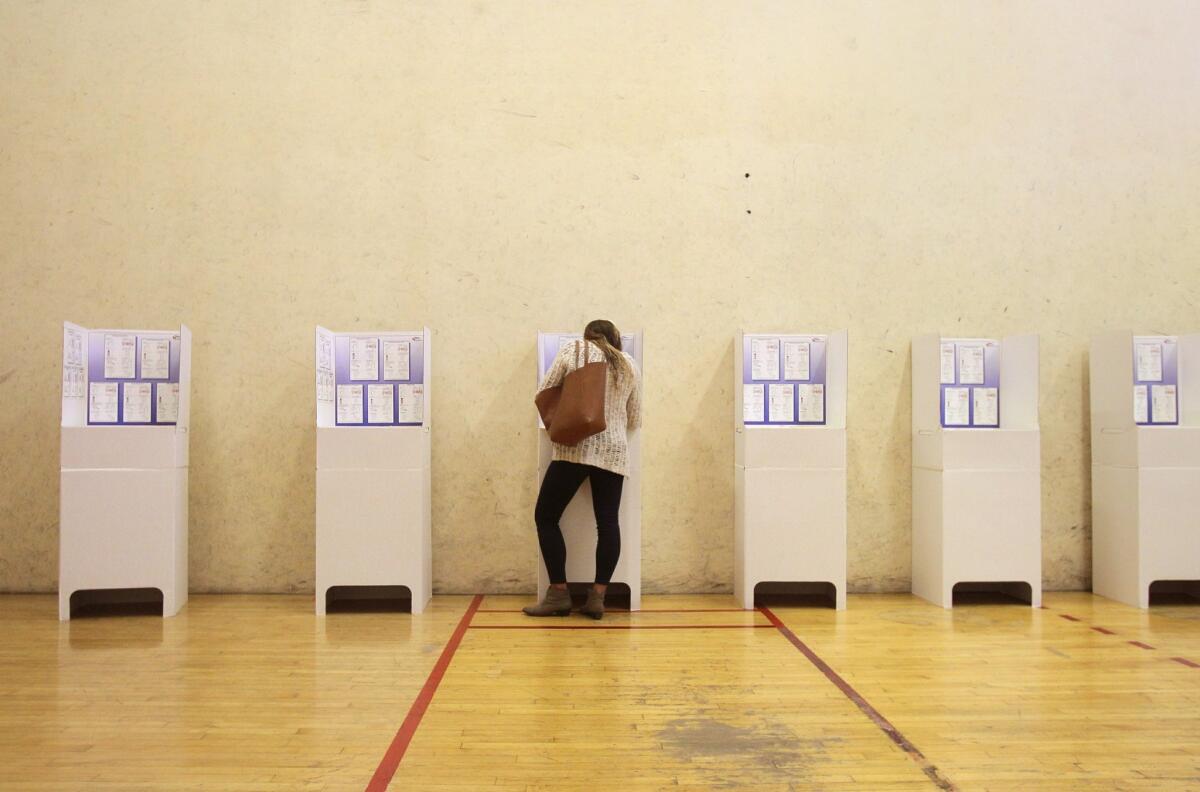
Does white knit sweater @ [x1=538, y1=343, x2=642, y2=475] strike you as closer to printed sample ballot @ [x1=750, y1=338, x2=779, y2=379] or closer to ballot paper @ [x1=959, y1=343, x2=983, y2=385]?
printed sample ballot @ [x1=750, y1=338, x2=779, y2=379]

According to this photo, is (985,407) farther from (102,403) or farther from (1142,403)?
(102,403)

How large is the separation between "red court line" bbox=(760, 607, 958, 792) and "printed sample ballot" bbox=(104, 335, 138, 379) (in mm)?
3454

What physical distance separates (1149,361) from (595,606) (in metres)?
3.29

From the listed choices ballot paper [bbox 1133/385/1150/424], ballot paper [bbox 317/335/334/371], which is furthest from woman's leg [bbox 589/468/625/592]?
ballot paper [bbox 1133/385/1150/424]

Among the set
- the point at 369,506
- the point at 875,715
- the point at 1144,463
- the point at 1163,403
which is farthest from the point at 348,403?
the point at 1163,403

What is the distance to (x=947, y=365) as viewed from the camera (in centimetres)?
449

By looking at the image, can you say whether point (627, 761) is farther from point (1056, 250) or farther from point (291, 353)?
point (1056, 250)

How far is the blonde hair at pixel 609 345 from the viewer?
3900 millimetres

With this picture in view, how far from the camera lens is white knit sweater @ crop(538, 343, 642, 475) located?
3832 millimetres

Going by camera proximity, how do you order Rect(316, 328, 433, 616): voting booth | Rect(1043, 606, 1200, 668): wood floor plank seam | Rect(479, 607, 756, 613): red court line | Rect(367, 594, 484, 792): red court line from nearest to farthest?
1. Rect(367, 594, 484, 792): red court line
2. Rect(1043, 606, 1200, 668): wood floor plank seam
3. Rect(316, 328, 433, 616): voting booth
4. Rect(479, 607, 756, 613): red court line

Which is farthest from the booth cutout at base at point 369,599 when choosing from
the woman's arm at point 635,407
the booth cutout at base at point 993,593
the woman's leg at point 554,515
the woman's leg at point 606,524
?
the booth cutout at base at point 993,593

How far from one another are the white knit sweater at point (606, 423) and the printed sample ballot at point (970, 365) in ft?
6.14

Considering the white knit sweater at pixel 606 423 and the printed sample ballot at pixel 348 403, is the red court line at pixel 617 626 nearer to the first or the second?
the white knit sweater at pixel 606 423

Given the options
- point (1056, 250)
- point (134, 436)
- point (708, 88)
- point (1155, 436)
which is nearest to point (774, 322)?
point (708, 88)
